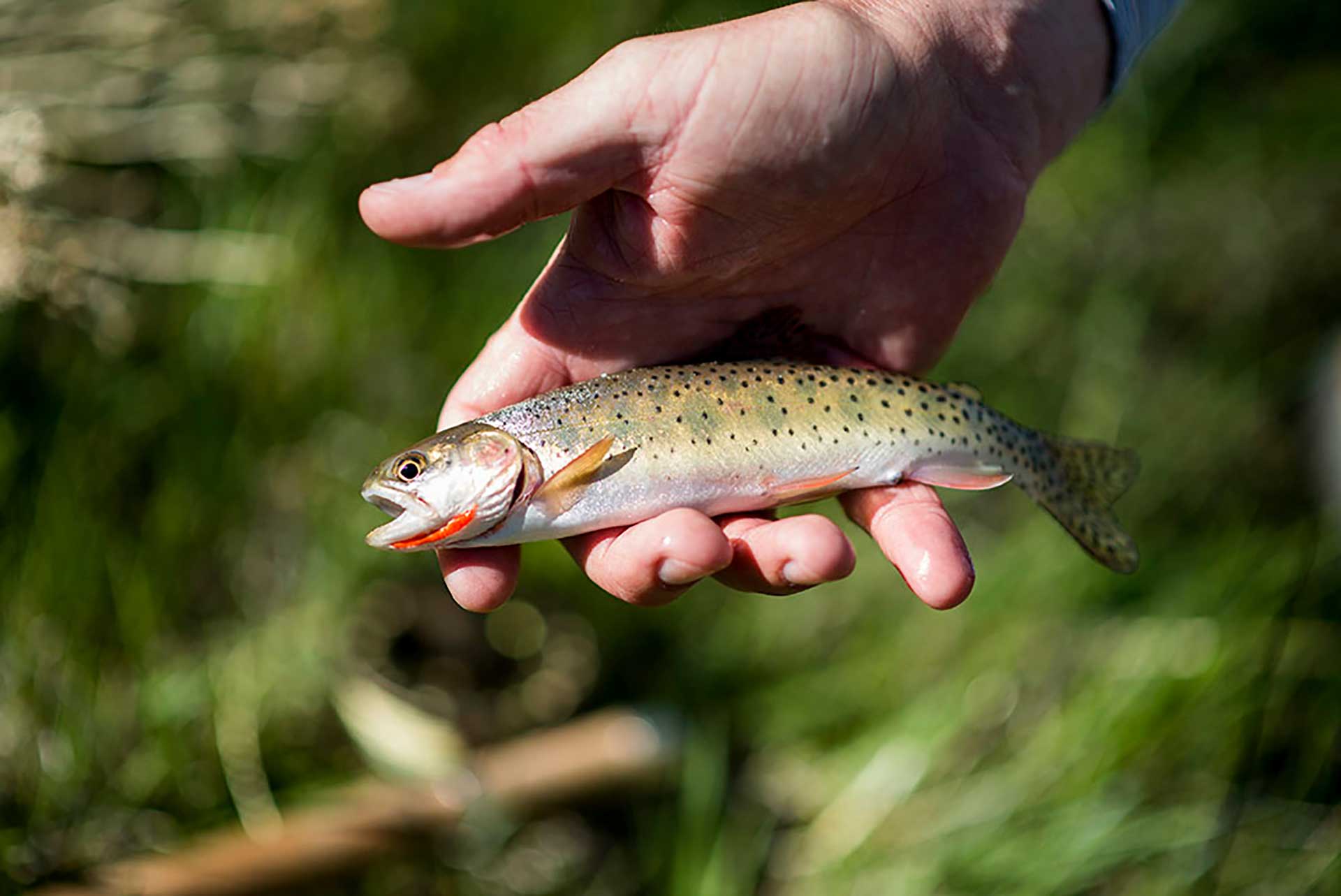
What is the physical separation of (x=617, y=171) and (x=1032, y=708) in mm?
2539

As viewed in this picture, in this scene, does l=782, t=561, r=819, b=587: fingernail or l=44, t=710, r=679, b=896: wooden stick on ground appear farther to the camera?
l=44, t=710, r=679, b=896: wooden stick on ground

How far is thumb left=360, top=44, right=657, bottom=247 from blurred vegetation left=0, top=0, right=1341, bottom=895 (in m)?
1.80

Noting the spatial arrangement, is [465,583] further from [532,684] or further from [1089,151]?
[1089,151]

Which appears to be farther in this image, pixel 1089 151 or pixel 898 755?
pixel 1089 151

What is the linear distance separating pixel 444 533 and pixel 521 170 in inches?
32.6

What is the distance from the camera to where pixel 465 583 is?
2436 millimetres

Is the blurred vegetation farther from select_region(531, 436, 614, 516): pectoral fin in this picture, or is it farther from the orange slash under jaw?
select_region(531, 436, 614, 516): pectoral fin

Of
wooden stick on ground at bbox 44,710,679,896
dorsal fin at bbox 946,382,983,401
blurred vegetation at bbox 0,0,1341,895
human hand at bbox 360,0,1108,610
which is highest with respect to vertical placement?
human hand at bbox 360,0,1108,610

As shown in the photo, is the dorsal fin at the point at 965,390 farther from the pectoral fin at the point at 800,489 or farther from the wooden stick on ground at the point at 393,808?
the wooden stick on ground at the point at 393,808

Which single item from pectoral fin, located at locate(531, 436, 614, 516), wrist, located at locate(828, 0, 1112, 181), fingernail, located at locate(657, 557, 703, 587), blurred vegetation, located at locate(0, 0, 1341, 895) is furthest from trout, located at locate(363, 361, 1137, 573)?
blurred vegetation, located at locate(0, 0, 1341, 895)

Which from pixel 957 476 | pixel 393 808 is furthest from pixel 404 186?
pixel 393 808

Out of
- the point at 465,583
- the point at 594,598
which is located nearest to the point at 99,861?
the point at 465,583

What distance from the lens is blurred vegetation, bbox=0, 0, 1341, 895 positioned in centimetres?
324

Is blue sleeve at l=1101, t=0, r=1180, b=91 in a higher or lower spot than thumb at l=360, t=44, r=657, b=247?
higher
